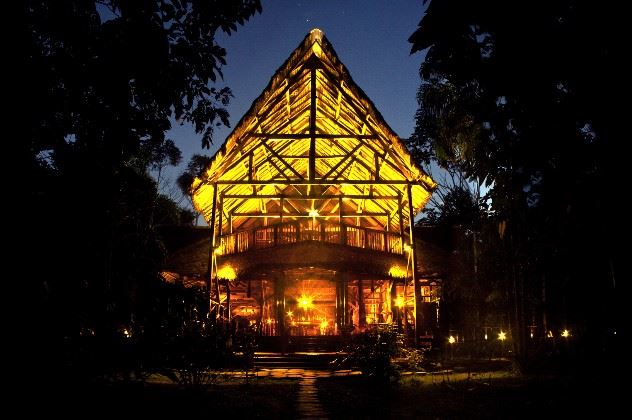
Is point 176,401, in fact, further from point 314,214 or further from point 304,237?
point 314,214

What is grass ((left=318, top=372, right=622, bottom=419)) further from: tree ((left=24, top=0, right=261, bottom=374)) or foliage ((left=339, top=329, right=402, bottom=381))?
tree ((left=24, top=0, right=261, bottom=374))

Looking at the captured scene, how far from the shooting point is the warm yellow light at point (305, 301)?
67.5 ft

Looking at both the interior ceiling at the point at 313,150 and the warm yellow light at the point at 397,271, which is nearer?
the interior ceiling at the point at 313,150

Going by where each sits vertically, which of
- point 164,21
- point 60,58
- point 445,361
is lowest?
point 445,361

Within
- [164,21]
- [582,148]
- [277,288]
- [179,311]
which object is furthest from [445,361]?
[164,21]

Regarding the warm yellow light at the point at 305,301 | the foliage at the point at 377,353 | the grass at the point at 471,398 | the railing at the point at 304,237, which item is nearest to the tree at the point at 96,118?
the grass at the point at 471,398

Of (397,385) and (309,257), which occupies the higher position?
(309,257)

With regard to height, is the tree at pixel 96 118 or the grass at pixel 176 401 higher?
the tree at pixel 96 118

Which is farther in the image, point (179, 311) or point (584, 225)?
point (179, 311)

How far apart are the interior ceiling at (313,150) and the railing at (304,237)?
953 millimetres

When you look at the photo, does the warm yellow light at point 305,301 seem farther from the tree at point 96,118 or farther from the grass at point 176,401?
the tree at point 96,118

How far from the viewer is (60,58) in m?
4.46

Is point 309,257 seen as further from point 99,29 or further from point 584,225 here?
point 99,29

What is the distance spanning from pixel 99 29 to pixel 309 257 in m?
13.4
